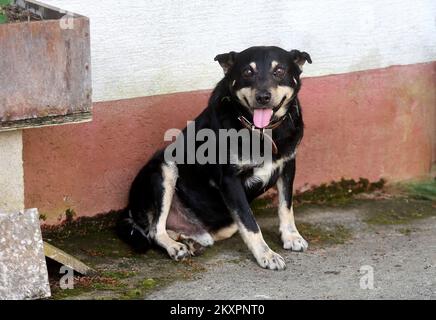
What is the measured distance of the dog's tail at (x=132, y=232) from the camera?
5.76 m

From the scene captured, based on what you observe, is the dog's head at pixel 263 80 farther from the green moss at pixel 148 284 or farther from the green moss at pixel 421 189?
the green moss at pixel 421 189

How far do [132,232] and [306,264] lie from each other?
1.09 m

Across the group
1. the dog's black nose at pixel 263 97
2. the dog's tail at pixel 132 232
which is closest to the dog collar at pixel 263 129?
the dog's black nose at pixel 263 97

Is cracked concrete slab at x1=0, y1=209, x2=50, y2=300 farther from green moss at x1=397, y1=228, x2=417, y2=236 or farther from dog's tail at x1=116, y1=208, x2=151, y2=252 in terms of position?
green moss at x1=397, y1=228, x2=417, y2=236

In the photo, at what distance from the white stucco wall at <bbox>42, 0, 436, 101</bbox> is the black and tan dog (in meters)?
0.41

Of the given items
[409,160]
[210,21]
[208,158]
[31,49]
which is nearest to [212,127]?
[208,158]

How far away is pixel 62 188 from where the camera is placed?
19.2 ft

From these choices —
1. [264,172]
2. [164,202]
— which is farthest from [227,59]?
[164,202]

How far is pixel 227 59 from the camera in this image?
18.5 ft

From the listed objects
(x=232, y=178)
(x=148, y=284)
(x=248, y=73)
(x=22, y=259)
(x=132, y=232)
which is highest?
(x=248, y=73)

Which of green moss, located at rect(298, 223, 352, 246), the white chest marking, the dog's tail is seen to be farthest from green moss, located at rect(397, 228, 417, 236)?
the dog's tail

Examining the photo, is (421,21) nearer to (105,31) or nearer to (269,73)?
(269,73)

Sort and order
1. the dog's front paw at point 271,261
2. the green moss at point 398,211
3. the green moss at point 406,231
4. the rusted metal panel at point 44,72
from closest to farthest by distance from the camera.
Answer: the rusted metal panel at point 44,72, the dog's front paw at point 271,261, the green moss at point 406,231, the green moss at point 398,211

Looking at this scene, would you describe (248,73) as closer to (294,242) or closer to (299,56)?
(299,56)
